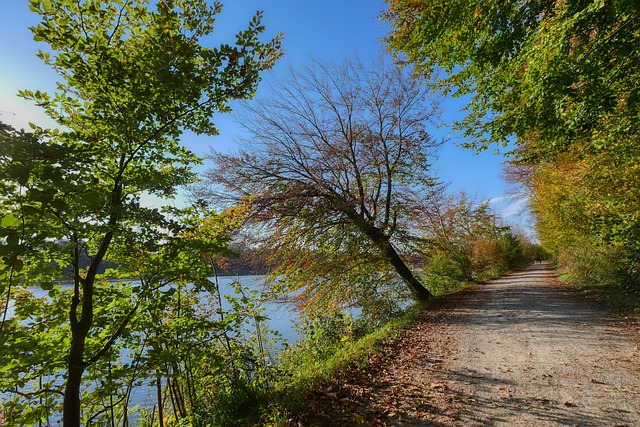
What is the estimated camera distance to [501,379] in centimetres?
438

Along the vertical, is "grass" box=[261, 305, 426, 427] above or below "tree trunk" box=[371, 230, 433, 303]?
below

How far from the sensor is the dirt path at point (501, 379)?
11.4 feet

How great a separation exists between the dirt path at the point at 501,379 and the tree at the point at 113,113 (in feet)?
9.77

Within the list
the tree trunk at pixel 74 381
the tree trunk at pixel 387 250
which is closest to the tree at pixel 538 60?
the tree trunk at pixel 387 250

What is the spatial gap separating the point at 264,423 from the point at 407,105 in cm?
1021

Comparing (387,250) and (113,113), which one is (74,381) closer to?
(113,113)

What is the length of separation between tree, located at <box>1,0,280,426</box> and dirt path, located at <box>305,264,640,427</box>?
298 centimetres

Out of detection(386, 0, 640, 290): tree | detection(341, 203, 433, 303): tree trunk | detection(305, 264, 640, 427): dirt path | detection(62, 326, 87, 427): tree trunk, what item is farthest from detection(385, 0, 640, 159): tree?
detection(62, 326, 87, 427): tree trunk

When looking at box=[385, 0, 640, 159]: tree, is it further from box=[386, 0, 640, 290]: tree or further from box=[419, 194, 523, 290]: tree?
box=[419, 194, 523, 290]: tree

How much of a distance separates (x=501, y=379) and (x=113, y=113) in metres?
6.15

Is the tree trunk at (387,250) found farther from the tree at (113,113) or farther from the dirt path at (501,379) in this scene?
the tree at (113,113)

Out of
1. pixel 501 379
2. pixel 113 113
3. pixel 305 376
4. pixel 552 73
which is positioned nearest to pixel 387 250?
pixel 501 379

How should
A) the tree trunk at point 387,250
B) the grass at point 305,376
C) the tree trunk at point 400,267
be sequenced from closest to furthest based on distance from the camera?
the grass at point 305,376 → the tree trunk at point 387,250 → the tree trunk at point 400,267

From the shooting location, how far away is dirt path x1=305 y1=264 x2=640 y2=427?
349cm
